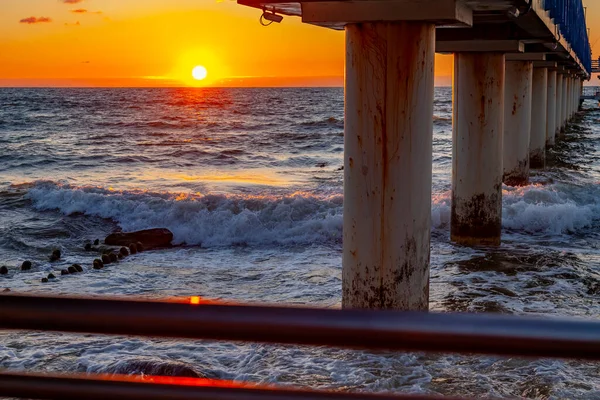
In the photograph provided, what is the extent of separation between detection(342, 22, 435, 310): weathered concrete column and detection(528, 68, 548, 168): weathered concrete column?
61.5 feet

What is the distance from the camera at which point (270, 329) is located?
1595 mm

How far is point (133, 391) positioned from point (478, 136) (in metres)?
12.3

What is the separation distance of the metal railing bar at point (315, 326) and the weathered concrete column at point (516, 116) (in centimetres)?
1893

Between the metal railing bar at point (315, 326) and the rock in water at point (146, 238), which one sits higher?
the metal railing bar at point (315, 326)

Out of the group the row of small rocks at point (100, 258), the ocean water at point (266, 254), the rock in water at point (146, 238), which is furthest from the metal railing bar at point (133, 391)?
the rock in water at point (146, 238)

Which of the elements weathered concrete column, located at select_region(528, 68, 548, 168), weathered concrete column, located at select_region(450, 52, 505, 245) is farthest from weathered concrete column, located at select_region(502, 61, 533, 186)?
weathered concrete column, located at select_region(450, 52, 505, 245)

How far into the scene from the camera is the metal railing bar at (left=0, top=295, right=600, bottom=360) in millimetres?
1523

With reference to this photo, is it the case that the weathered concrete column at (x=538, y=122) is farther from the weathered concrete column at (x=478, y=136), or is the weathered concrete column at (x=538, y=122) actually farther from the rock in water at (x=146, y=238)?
the rock in water at (x=146, y=238)

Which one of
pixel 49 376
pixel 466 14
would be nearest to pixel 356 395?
pixel 49 376

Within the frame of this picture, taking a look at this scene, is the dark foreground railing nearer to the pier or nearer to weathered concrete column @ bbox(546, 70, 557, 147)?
the pier

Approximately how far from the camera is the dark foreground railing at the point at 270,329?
1.53 m

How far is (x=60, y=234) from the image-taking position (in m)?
18.3

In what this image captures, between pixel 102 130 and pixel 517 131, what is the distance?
37669 millimetres

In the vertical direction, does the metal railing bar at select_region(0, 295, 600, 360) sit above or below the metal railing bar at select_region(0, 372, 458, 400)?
above
